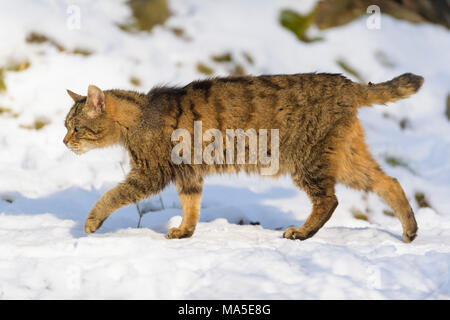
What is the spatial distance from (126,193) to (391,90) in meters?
2.31

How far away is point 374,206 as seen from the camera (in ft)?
19.0

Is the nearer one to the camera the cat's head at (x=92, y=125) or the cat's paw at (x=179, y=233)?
the cat's paw at (x=179, y=233)

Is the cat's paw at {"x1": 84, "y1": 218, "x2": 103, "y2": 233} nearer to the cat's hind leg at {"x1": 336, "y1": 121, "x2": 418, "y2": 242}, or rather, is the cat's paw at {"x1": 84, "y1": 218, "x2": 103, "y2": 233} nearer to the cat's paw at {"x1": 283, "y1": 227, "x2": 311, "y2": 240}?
the cat's paw at {"x1": 283, "y1": 227, "x2": 311, "y2": 240}

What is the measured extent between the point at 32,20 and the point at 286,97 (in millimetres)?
4558

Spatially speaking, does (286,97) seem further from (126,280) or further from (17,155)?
(17,155)

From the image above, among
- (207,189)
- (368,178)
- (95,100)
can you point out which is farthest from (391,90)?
(207,189)

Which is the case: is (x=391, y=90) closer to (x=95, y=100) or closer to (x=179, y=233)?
(x=179, y=233)

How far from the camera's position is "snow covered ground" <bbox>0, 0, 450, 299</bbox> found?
9.33ft

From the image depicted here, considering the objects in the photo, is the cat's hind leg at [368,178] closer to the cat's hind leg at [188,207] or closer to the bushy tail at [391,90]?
the bushy tail at [391,90]

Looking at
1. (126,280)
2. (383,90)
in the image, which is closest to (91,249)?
(126,280)

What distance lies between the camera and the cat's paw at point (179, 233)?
3980 millimetres

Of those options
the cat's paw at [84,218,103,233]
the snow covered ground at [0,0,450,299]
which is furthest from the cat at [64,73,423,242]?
the snow covered ground at [0,0,450,299]

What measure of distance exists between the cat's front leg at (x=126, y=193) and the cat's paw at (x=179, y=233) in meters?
0.35

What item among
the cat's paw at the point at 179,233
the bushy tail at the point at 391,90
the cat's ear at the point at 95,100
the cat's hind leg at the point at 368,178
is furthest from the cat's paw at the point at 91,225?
the bushy tail at the point at 391,90
